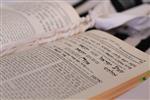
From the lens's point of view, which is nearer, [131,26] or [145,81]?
[145,81]

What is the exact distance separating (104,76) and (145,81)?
0.18 ft

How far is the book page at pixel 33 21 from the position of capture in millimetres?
454

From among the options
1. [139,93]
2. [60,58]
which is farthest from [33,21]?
[139,93]

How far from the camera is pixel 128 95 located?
349 millimetres

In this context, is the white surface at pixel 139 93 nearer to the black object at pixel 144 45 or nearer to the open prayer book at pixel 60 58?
the open prayer book at pixel 60 58

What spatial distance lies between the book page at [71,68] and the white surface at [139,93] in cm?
2

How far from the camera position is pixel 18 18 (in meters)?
0.49

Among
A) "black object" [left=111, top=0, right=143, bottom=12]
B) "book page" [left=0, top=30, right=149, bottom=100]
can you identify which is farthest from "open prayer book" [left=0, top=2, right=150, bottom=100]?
"black object" [left=111, top=0, right=143, bottom=12]

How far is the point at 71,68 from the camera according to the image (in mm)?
388

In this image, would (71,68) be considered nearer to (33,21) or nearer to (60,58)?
(60,58)

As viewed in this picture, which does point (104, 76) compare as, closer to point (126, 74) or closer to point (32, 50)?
point (126, 74)

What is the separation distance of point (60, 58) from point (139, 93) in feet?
0.41

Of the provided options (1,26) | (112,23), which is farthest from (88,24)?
(1,26)

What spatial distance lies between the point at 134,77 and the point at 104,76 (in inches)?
1.6
